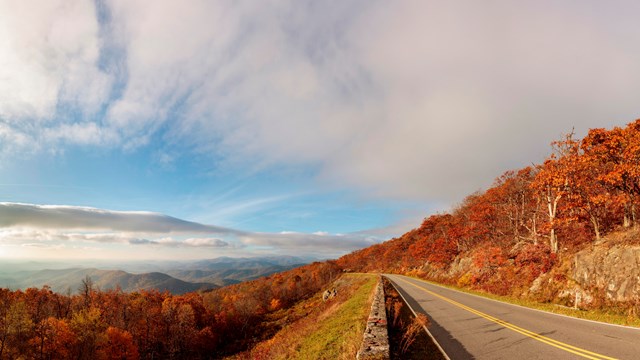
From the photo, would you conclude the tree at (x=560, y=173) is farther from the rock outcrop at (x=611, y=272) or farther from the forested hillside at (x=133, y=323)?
the forested hillside at (x=133, y=323)

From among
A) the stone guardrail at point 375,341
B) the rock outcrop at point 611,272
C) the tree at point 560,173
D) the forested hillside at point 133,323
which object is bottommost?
the forested hillside at point 133,323

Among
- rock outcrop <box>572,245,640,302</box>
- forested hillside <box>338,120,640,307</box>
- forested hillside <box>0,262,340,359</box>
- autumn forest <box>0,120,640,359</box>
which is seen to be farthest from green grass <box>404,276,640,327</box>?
forested hillside <box>0,262,340,359</box>

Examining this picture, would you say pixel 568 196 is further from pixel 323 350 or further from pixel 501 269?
pixel 323 350

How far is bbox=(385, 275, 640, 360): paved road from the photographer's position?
32.7ft

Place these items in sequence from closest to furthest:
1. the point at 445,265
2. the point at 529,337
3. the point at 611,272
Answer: the point at 529,337 < the point at 611,272 < the point at 445,265

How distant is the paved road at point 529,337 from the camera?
32.7 ft

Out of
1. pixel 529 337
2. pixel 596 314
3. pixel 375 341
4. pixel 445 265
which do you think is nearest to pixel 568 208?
pixel 596 314

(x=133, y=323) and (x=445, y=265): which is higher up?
(x=445, y=265)

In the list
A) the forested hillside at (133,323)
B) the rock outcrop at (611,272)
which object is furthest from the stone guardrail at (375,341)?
the forested hillside at (133,323)

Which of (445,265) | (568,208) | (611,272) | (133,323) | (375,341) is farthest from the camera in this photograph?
(133,323)

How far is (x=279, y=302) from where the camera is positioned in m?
96.5

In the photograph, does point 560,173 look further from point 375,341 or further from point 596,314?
point 375,341

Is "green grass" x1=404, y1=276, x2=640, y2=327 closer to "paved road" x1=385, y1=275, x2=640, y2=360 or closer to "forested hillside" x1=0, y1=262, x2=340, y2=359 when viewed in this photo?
"paved road" x1=385, y1=275, x2=640, y2=360

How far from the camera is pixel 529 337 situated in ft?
39.3
